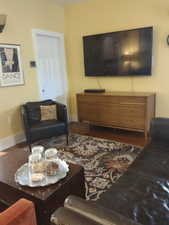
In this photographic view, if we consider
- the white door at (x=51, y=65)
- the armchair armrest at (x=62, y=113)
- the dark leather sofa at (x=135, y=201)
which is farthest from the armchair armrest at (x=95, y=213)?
the white door at (x=51, y=65)

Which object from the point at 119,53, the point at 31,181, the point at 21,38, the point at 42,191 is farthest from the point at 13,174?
the point at 119,53

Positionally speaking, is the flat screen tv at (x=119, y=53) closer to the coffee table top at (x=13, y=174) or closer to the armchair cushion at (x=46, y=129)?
the armchair cushion at (x=46, y=129)

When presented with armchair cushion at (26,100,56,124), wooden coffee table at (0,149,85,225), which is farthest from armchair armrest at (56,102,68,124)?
wooden coffee table at (0,149,85,225)

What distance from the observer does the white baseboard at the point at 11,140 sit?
11.3 ft

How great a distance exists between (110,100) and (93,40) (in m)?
1.38

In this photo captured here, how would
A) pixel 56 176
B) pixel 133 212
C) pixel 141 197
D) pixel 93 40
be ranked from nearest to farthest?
1. pixel 133 212
2. pixel 141 197
3. pixel 56 176
4. pixel 93 40

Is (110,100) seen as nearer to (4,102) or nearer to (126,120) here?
(126,120)

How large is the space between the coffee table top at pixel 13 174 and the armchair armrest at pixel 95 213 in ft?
1.75

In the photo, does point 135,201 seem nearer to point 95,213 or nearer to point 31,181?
point 95,213

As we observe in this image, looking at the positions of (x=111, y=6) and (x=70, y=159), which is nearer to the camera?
(x=70, y=159)

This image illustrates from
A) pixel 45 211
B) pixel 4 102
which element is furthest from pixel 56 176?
pixel 4 102

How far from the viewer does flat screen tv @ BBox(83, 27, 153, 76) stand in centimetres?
352

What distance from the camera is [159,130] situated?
2.19m

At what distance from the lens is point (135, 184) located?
146cm
